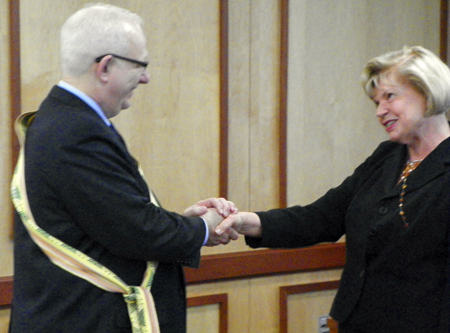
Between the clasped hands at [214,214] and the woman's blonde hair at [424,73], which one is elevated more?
the woman's blonde hair at [424,73]

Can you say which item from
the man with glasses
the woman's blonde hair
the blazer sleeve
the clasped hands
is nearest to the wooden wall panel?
the blazer sleeve

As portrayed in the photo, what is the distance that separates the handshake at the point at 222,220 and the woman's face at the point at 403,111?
0.64m

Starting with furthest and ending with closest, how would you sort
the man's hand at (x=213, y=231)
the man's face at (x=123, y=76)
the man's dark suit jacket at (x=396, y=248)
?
the man's hand at (x=213, y=231) < the man's dark suit jacket at (x=396, y=248) < the man's face at (x=123, y=76)

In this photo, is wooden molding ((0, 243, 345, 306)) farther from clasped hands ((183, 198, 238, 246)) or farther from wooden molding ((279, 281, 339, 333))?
clasped hands ((183, 198, 238, 246))

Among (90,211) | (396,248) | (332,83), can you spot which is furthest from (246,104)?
(90,211)

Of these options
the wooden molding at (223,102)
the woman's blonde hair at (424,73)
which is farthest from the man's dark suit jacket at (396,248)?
the wooden molding at (223,102)

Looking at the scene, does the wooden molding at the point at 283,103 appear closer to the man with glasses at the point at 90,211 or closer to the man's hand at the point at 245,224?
the man's hand at the point at 245,224

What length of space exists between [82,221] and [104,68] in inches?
17.0

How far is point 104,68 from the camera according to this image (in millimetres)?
1752

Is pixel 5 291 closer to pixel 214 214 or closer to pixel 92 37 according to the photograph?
pixel 214 214

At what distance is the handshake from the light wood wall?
0.65m

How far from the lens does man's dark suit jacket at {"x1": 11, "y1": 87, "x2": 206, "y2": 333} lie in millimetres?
1649

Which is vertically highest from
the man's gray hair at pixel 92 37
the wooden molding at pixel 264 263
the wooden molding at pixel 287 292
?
the man's gray hair at pixel 92 37

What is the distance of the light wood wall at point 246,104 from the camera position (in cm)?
266
